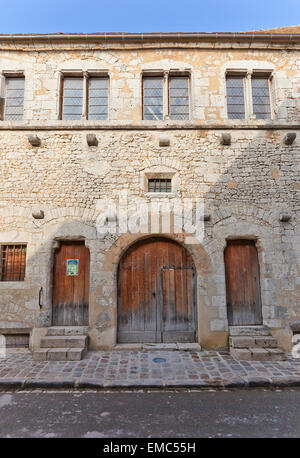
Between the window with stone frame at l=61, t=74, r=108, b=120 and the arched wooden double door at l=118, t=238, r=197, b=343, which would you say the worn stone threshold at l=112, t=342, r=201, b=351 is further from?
the window with stone frame at l=61, t=74, r=108, b=120

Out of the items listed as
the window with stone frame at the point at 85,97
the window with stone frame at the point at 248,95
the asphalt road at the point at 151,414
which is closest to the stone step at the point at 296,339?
the asphalt road at the point at 151,414

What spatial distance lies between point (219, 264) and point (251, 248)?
2.94 feet

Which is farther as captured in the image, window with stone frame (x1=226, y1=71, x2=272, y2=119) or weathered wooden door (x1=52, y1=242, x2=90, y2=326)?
window with stone frame (x1=226, y1=71, x2=272, y2=119)

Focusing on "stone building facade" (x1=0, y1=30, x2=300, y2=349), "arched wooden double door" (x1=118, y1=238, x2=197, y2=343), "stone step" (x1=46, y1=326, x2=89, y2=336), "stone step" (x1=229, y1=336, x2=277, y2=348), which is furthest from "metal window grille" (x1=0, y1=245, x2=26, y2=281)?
"stone step" (x1=229, y1=336, x2=277, y2=348)

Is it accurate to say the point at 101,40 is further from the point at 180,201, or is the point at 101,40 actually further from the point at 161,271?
the point at 161,271

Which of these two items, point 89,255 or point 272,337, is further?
point 89,255

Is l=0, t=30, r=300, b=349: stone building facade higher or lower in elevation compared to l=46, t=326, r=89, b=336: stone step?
higher

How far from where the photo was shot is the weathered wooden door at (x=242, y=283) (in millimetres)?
5535

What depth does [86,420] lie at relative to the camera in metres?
3.07

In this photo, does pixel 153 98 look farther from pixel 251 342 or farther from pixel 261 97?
pixel 251 342

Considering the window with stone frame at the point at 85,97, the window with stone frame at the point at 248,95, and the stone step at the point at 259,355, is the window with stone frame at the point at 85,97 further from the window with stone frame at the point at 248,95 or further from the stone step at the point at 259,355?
the stone step at the point at 259,355

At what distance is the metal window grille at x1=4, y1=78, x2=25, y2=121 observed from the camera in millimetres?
6168

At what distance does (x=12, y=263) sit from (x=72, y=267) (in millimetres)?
1304

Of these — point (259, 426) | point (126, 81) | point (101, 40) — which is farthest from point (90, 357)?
point (101, 40)
